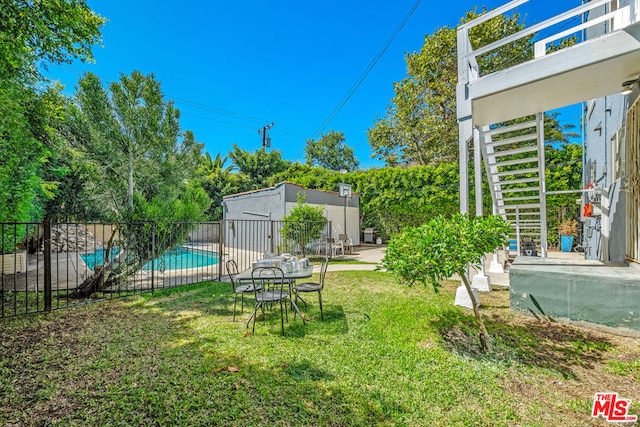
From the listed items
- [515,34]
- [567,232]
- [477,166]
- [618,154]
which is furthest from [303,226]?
[567,232]

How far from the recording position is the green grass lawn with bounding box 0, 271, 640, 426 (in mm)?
2064

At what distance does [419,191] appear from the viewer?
13.7 metres

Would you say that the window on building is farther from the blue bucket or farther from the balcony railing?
the blue bucket

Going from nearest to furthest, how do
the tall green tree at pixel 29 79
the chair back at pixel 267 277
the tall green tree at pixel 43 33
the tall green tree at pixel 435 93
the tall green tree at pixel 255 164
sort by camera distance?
the chair back at pixel 267 277 < the tall green tree at pixel 43 33 < the tall green tree at pixel 29 79 < the tall green tree at pixel 435 93 < the tall green tree at pixel 255 164

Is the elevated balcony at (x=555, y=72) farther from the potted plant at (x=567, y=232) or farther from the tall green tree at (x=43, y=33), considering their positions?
the potted plant at (x=567, y=232)

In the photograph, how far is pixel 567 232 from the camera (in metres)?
10.9

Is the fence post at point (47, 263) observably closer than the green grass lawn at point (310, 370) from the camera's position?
No

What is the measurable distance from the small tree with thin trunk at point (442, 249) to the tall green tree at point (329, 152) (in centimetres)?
2598

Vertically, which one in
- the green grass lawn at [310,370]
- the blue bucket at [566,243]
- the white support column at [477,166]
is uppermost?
the white support column at [477,166]

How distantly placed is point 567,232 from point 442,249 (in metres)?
11.8

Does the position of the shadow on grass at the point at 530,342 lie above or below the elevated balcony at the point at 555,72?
below

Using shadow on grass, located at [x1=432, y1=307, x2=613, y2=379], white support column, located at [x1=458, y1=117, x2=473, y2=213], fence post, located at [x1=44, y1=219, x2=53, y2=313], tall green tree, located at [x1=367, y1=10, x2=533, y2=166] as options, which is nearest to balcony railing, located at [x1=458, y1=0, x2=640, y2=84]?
white support column, located at [x1=458, y1=117, x2=473, y2=213]

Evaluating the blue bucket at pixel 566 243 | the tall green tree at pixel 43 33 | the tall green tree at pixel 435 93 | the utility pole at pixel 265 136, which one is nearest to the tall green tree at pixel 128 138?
the tall green tree at pixel 43 33

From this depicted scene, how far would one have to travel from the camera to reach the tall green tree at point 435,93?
12.7 meters
